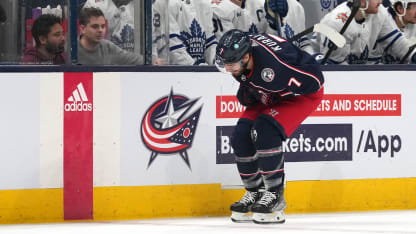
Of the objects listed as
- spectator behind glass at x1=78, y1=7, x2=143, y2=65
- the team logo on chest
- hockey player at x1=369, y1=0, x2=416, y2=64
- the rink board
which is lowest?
the rink board

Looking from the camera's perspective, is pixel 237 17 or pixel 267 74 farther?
pixel 237 17

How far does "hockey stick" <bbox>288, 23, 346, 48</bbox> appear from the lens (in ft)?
14.3

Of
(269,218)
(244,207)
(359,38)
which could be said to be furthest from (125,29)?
(359,38)

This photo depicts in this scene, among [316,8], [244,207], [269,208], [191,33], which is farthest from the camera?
[316,8]

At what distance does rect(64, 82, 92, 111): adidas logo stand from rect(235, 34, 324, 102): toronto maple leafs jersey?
2.76 ft

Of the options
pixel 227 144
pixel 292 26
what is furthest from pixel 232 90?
pixel 292 26

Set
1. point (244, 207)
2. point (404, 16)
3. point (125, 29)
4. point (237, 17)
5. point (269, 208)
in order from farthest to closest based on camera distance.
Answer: point (404, 16)
point (237, 17)
point (125, 29)
point (244, 207)
point (269, 208)

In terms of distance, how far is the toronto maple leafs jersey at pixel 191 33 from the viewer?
4.17 metres

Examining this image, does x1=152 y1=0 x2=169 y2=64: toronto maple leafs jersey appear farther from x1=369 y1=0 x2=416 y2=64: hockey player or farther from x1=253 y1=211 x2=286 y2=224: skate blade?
x1=369 y1=0 x2=416 y2=64: hockey player

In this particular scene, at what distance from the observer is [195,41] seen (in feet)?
14.1

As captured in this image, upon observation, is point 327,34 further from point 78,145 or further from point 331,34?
point 78,145

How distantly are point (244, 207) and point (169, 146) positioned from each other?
1.76 ft

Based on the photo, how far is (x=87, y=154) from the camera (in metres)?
3.99

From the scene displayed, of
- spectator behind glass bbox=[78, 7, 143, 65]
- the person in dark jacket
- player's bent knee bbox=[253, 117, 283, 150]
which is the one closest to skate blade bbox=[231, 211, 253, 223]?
player's bent knee bbox=[253, 117, 283, 150]
